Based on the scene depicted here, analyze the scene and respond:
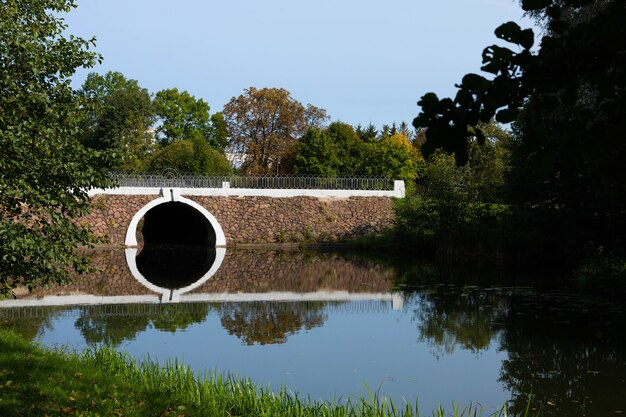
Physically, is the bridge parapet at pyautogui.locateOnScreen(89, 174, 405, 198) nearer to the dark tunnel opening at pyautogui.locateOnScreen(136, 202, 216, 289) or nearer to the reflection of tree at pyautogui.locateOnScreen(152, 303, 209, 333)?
the dark tunnel opening at pyautogui.locateOnScreen(136, 202, 216, 289)

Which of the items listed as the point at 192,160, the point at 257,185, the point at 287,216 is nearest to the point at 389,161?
the point at 257,185

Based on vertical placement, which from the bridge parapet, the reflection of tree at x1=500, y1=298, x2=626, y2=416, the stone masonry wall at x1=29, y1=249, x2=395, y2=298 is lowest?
the reflection of tree at x1=500, y1=298, x2=626, y2=416

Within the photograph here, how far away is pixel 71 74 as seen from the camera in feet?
27.8

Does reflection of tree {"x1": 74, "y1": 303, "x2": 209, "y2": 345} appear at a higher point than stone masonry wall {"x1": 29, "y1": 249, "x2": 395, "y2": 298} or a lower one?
lower

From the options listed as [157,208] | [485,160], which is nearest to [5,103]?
[157,208]

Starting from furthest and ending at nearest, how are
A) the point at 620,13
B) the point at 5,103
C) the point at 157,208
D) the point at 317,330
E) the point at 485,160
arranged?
the point at 485,160, the point at 157,208, the point at 317,330, the point at 5,103, the point at 620,13

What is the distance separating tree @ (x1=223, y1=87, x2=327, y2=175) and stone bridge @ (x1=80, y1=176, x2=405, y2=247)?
11.7 meters

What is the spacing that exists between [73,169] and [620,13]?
655 centimetres

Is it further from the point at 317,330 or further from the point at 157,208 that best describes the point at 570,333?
the point at 157,208

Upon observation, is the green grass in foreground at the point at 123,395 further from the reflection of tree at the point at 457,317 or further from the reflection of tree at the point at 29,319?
the reflection of tree at the point at 29,319

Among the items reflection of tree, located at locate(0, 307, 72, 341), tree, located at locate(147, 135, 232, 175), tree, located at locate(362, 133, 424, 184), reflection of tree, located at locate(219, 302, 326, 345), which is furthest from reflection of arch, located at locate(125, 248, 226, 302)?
tree, located at locate(362, 133, 424, 184)

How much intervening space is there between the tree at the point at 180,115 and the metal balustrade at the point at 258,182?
16.7 meters

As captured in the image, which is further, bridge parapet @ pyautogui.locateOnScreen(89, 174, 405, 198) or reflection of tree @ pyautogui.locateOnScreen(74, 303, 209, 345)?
bridge parapet @ pyautogui.locateOnScreen(89, 174, 405, 198)

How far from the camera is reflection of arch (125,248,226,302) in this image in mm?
18453
